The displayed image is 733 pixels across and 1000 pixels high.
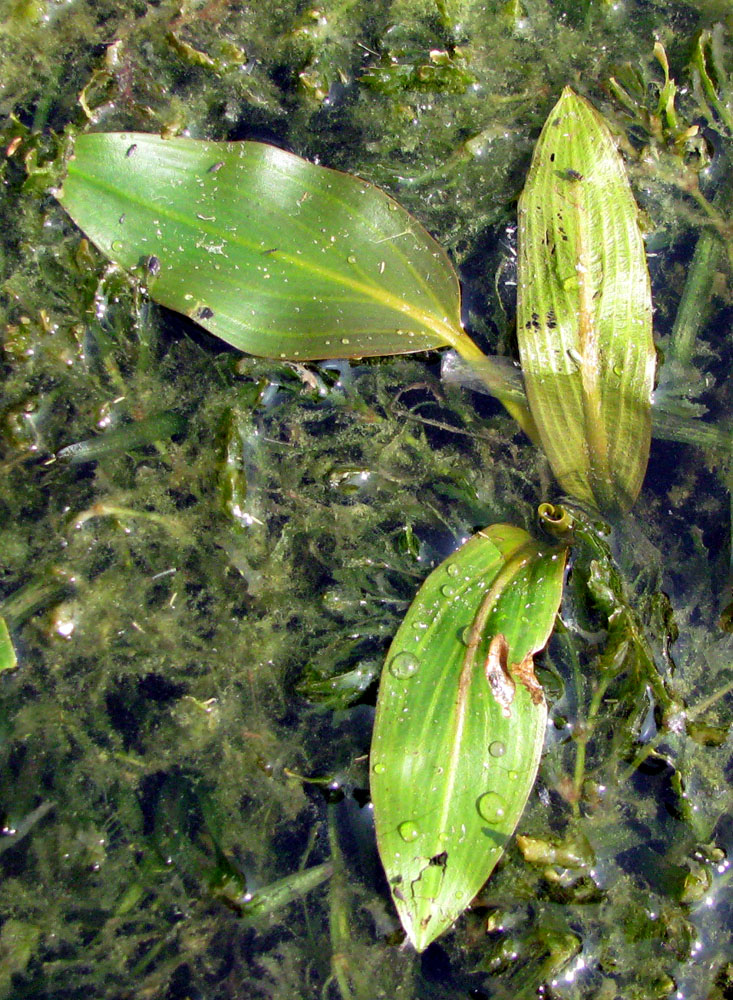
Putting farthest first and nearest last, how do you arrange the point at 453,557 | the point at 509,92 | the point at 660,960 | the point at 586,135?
the point at 509,92, the point at 586,135, the point at 453,557, the point at 660,960

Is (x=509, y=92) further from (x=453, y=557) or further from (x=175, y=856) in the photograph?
(x=175, y=856)

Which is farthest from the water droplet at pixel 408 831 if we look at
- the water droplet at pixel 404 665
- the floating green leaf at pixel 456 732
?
the water droplet at pixel 404 665

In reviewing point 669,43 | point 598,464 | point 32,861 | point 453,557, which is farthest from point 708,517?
point 32,861

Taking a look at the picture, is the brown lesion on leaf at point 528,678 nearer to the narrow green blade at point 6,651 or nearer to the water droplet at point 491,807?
the water droplet at point 491,807

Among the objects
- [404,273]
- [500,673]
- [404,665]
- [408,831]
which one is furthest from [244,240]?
[408,831]

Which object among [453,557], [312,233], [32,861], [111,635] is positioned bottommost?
[32,861]

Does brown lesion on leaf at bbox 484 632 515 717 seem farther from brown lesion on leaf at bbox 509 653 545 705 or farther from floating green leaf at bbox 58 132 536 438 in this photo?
floating green leaf at bbox 58 132 536 438

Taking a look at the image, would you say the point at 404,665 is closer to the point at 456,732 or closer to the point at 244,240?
the point at 456,732
